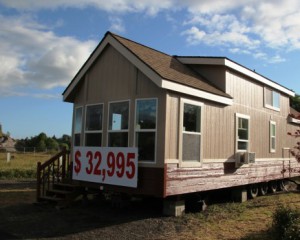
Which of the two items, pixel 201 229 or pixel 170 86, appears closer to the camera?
pixel 201 229

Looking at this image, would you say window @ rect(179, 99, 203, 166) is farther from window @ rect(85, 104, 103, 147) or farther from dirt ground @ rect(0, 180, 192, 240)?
window @ rect(85, 104, 103, 147)

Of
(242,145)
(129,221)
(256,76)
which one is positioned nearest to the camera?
(129,221)

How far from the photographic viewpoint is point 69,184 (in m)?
13.0

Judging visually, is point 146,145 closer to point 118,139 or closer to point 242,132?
point 118,139

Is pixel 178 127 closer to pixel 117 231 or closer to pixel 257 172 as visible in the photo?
pixel 117 231

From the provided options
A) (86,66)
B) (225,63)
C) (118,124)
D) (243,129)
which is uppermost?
(225,63)

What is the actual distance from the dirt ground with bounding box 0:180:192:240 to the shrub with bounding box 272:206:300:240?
2.31m

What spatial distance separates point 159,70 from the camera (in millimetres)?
10828

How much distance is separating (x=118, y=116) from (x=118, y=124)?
0.24m

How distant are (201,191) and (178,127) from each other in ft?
7.62

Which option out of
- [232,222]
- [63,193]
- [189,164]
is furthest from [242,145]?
[63,193]

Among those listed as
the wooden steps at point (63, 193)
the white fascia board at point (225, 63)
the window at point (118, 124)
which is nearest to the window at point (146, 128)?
the window at point (118, 124)

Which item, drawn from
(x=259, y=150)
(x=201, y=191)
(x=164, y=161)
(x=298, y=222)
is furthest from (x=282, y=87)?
(x=298, y=222)

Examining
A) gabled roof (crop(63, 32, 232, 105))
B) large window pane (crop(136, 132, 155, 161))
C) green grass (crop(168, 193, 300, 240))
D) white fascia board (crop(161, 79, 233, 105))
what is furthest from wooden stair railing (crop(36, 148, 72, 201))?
white fascia board (crop(161, 79, 233, 105))
